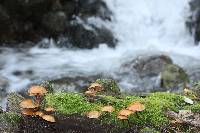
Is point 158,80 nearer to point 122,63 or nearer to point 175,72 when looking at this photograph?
point 175,72

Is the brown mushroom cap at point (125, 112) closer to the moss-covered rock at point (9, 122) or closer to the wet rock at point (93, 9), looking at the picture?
the moss-covered rock at point (9, 122)

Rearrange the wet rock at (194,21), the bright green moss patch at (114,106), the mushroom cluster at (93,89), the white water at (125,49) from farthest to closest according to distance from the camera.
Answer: the wet rock at (194,21), the white water at (125,49), the mushroom cluster at (93,89), the bright green moss patch at (114,106)

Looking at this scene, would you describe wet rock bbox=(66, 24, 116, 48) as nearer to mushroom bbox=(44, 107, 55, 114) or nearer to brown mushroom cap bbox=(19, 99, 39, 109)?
mushroom bbox=(44, 107, 55, 114)

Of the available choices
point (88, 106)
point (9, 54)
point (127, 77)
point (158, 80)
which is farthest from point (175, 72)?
point (88, 106)

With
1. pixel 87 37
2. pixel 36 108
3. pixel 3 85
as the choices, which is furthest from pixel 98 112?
pixel 87 37

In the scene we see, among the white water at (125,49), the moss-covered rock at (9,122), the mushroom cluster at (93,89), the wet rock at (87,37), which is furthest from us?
the wet rock at (87,37)

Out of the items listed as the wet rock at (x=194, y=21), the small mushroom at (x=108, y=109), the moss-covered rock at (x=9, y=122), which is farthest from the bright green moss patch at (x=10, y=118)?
the wet rock at (x=194, y=21)

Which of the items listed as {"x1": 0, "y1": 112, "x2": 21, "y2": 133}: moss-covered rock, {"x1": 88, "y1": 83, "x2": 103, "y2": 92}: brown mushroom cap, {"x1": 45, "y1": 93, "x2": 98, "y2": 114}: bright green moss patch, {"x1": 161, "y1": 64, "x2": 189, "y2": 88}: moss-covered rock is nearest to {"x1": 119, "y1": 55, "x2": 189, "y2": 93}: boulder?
{"x1": 161, "y1": 64, "x2": 189, "y2": 88}: moss-covered rock
